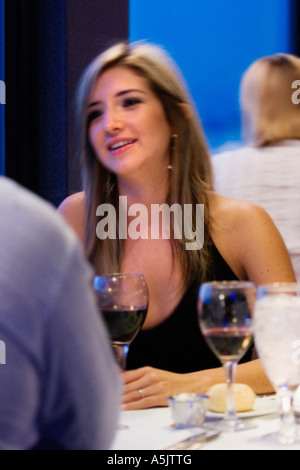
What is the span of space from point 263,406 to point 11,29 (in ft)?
7.20

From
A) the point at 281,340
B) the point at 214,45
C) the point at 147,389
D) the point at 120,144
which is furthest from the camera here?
the point at 214,45

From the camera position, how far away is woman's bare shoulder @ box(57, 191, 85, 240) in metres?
1.96

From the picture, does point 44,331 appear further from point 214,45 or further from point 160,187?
point 214,45

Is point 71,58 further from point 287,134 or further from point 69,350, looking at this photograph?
point 69,350

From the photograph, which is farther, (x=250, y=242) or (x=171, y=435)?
(x=250, y=242)

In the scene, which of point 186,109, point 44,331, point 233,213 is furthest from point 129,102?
point 44,331

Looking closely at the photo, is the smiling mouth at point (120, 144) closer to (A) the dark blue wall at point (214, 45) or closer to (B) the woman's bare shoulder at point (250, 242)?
(B) the woman's bare shoulder at point (250, 242)

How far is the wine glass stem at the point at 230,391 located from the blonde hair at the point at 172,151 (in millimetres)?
818

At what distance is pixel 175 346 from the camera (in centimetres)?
157

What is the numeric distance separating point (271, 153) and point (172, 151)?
53 centimetres

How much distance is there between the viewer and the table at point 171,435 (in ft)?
2.62

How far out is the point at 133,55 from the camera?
71.2 inches

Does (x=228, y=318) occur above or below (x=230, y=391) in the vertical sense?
above

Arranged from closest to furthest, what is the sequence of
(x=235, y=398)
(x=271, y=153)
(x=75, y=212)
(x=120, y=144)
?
(x=235, y=398) → (x=120, y=144) → (x=75, y=212) → (x=271, y=153)
